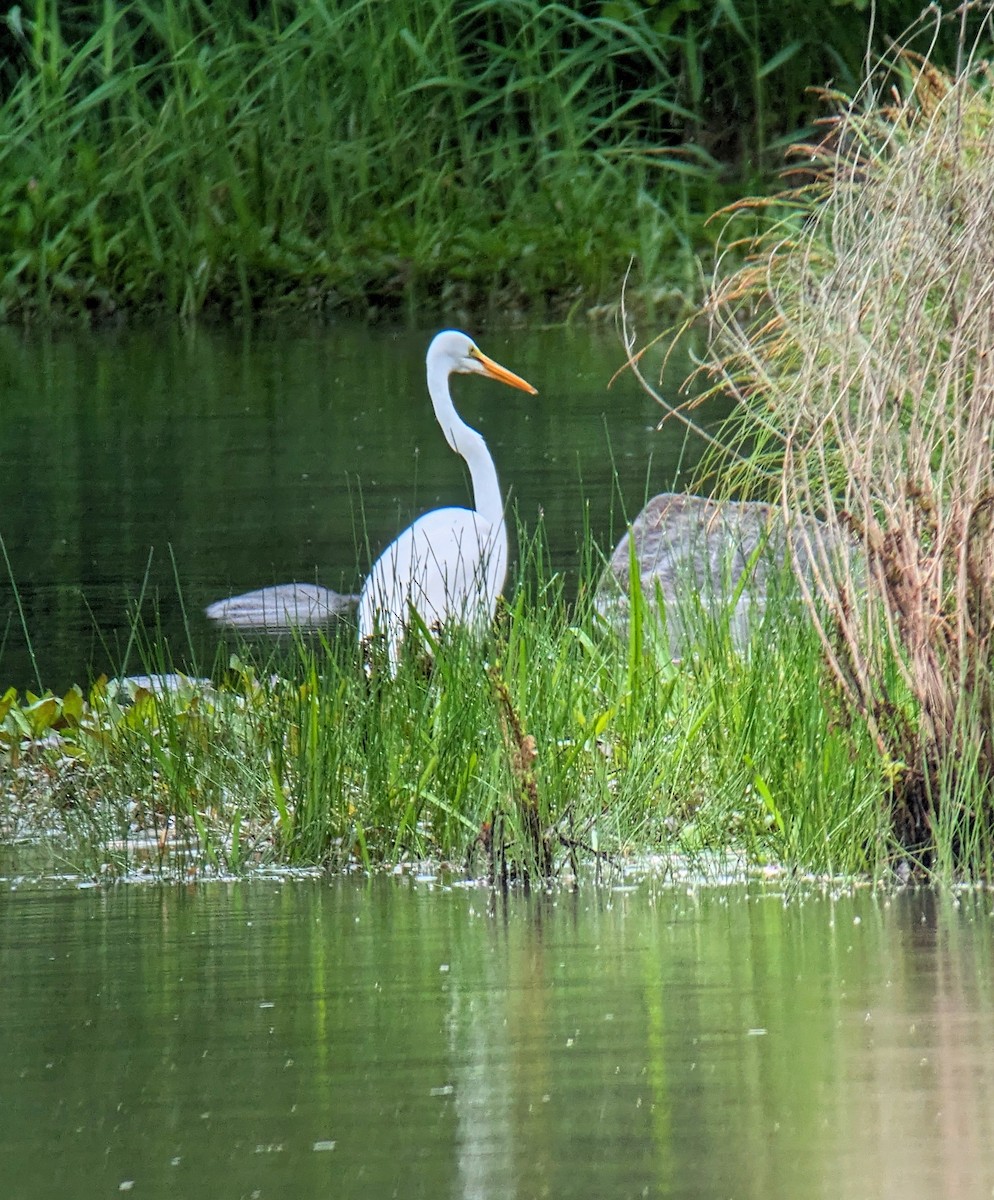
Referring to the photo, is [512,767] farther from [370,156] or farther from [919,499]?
[370,156]

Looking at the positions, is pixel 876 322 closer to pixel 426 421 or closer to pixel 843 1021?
pixel 843 1021

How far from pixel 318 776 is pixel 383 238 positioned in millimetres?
14940

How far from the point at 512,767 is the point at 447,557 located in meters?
3.17

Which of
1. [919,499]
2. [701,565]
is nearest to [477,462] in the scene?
[701,565]

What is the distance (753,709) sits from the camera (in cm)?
657

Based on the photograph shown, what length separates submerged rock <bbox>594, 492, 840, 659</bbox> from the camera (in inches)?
282

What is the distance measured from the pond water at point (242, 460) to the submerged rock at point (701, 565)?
1278 mm

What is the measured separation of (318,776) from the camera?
6.59 metres

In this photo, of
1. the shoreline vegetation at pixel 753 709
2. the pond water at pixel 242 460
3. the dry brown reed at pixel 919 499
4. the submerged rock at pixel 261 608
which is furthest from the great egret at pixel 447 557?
the dry brown reed at pixel 919 499

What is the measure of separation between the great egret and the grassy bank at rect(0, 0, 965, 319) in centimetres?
863

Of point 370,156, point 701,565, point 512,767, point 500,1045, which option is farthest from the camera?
point 370,156

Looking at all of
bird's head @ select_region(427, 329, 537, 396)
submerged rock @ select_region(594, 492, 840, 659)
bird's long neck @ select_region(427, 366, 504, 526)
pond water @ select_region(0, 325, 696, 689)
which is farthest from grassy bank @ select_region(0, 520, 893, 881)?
bird's head @ select_region(427, 329, 537, 396)

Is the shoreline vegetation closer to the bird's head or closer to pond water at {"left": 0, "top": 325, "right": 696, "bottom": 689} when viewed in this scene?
pond water at {"left": 0, "top": 325, "right": 696, "bottom": 689}

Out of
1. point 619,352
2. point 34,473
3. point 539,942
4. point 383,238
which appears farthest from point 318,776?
point 383,238
